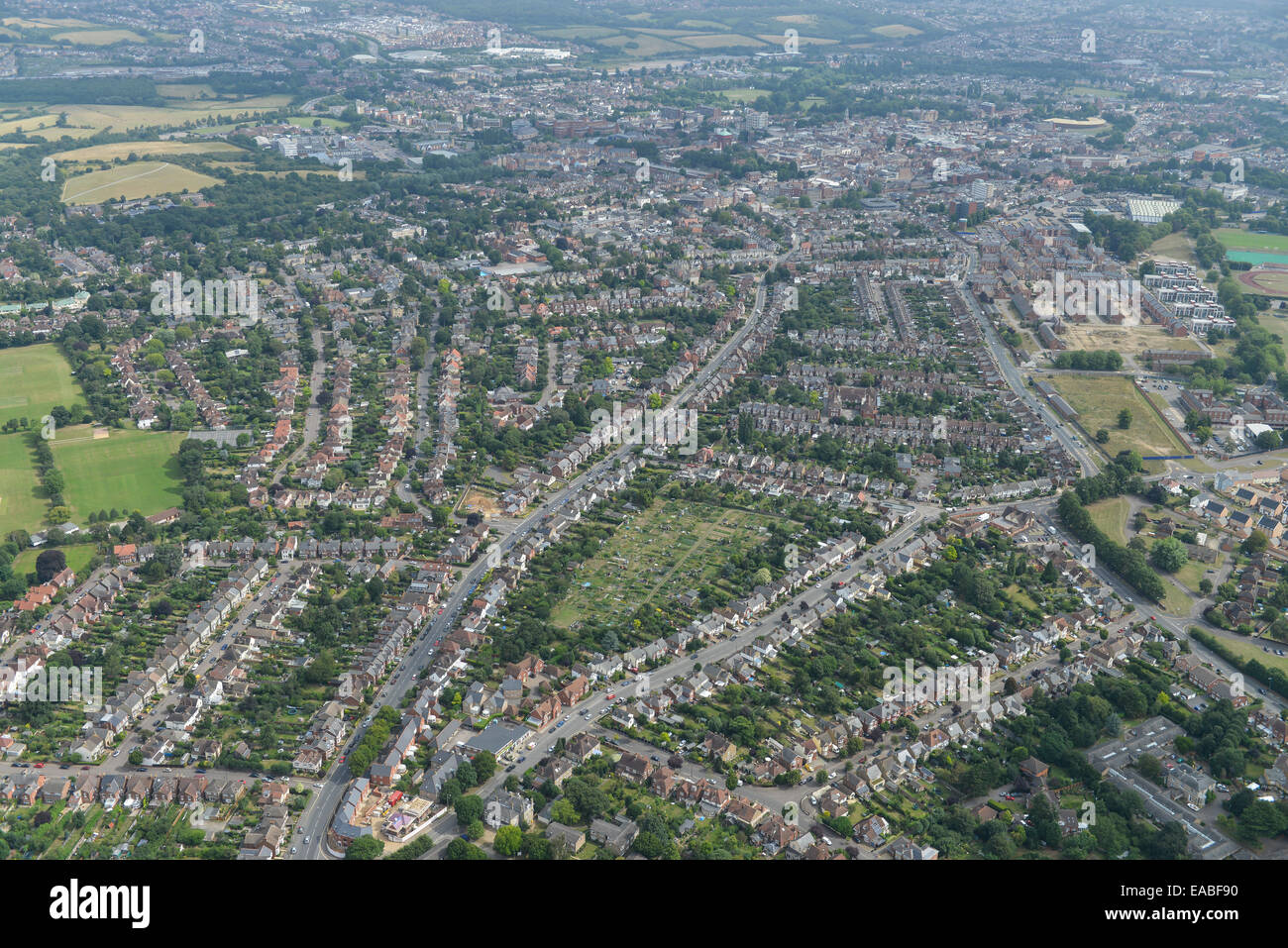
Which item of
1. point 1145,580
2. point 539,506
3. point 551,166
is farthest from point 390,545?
point 551,166

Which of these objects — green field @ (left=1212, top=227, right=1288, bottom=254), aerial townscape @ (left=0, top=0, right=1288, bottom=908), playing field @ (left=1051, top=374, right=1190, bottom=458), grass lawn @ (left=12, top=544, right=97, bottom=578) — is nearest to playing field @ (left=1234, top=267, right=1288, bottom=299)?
aerial townscape @ (left=0, top=0, right=1288, bottom=908)

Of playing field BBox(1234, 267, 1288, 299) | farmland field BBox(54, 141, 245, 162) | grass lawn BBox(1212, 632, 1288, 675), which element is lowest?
grass lawn BBox(1212, 632, 1288, 675)

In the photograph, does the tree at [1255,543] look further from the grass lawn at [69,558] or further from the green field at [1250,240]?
the green field at [1250,240]

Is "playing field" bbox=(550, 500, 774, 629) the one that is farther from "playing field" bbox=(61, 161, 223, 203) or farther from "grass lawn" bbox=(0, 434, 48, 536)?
"playing field" bbox=(61, 161, 223, 203)

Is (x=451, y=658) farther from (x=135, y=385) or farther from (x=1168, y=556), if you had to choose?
(x=135, y=385)

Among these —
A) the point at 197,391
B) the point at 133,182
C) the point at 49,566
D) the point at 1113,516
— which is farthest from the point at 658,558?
the point at 133,182
